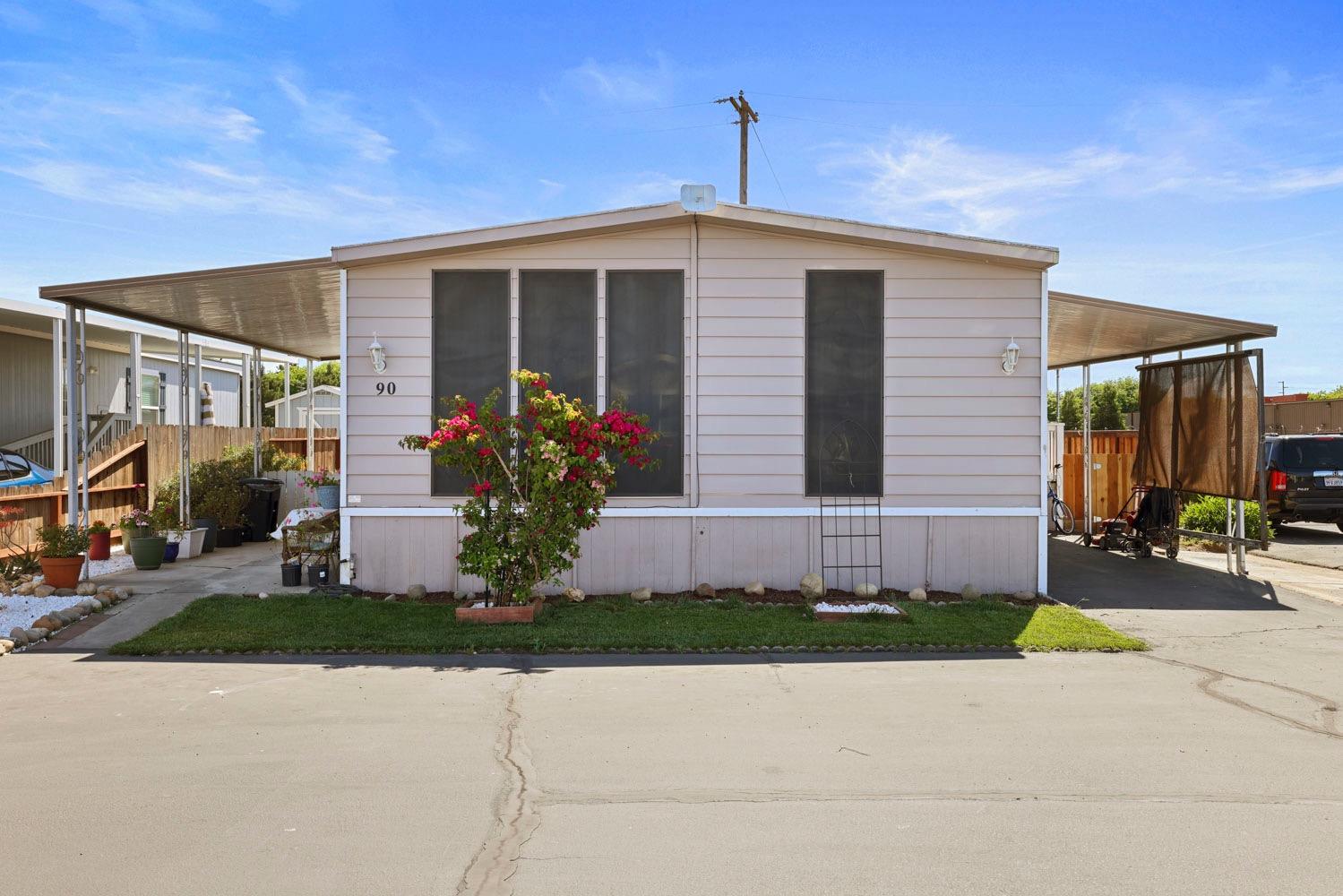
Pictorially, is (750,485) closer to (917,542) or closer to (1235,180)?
(917,542)

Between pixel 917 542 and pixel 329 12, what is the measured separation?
8887 millimetres

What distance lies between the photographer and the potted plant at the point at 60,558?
838cm

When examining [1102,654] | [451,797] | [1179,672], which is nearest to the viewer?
[451,797]

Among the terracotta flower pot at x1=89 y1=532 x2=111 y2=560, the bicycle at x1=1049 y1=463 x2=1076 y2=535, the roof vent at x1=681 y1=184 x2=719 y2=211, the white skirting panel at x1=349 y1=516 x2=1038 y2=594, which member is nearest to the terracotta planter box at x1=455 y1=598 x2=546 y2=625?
the white skirting panel at x1=349 y1=516 x2=1038 y2=594

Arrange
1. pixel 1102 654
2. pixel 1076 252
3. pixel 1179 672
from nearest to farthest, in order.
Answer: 1. pixel 1179 672
2. pixel 1102 654
3. pixel 1076 252

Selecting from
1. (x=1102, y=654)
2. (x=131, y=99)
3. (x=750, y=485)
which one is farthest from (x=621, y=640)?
(x=131, y=99)

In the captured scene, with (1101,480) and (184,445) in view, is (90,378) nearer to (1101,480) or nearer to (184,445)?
(184,445)

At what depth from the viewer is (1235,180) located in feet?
48.7

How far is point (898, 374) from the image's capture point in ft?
28.5

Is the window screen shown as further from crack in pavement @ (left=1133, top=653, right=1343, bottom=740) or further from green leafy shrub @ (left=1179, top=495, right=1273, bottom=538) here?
green leafy shrub @ (left=1179, top=495, right=1273, bottom=538)

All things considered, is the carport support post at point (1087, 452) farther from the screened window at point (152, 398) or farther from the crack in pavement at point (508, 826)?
the screened window at point (152, 398)

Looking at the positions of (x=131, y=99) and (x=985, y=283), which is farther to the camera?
(x=131, y=99)

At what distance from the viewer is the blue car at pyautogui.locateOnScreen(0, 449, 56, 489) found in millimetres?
11789

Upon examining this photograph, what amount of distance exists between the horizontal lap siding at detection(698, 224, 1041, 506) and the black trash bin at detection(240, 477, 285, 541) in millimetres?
7195
